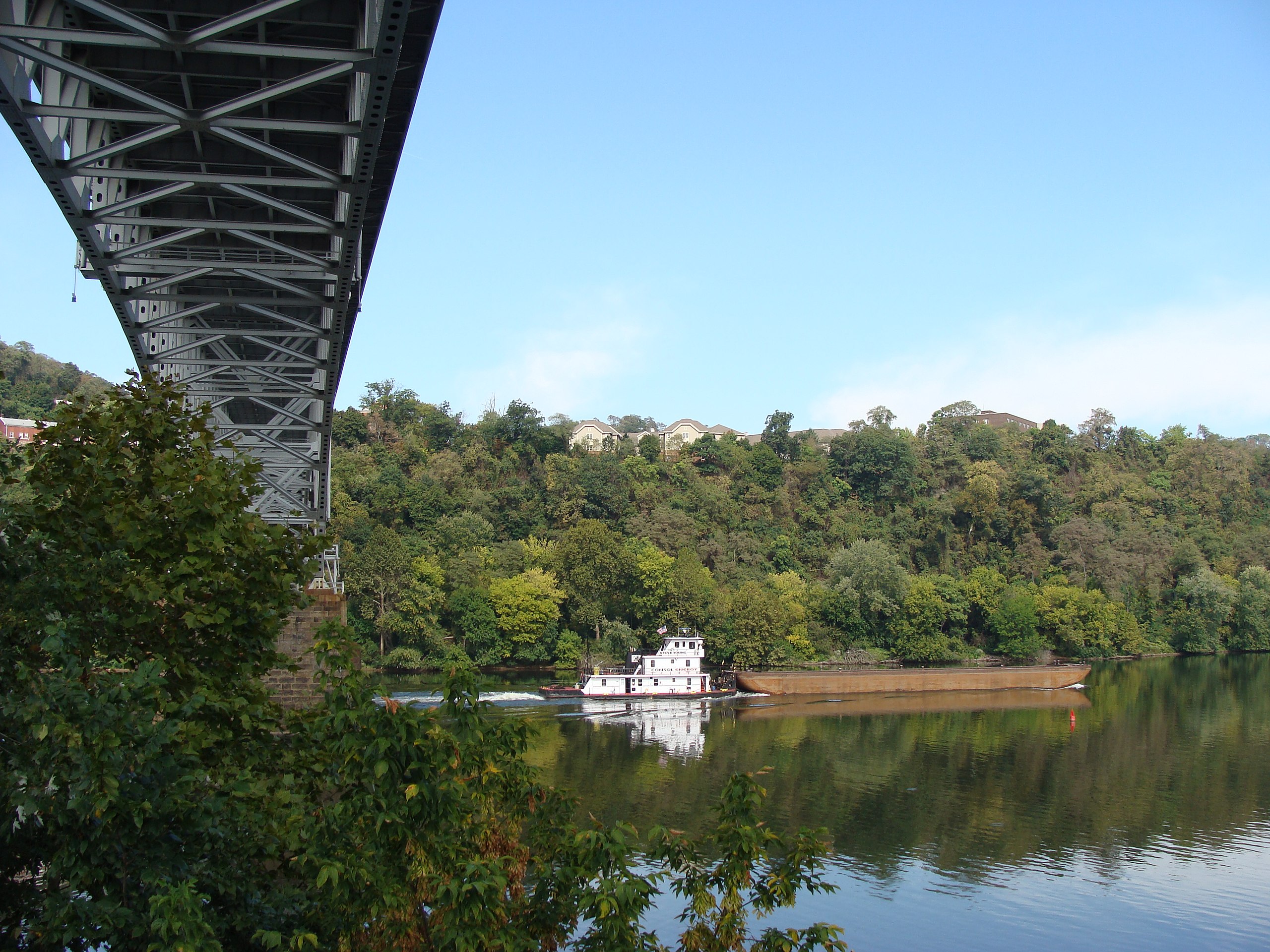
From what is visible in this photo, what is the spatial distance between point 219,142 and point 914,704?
49.9m

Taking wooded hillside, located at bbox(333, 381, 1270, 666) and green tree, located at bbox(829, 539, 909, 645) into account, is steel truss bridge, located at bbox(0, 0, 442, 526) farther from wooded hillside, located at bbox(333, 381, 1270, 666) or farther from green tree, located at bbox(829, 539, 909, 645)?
green tree, located at bbox(829, 539, 909, 645)

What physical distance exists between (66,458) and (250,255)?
19.2ft

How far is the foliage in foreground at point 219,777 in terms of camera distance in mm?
6246

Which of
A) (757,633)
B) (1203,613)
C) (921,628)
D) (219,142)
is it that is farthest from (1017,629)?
(219,142)

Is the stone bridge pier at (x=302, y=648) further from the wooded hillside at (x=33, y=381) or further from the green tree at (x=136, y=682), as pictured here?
the wooded hillside at (x=33, y=381)

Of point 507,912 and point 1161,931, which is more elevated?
point 507,912

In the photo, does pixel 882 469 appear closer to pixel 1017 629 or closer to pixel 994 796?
pixel 1017 629

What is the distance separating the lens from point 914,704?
55.4 metres

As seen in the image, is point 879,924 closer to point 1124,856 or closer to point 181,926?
point 1124,856

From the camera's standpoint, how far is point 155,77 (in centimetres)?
1023

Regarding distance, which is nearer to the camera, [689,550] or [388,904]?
[388,904]

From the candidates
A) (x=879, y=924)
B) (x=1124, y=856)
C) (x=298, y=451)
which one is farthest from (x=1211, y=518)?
(x=298, y=451)

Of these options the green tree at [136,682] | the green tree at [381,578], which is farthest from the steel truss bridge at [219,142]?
the green tree at [381,578]

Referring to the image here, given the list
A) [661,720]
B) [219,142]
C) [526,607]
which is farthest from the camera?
[526,607]
